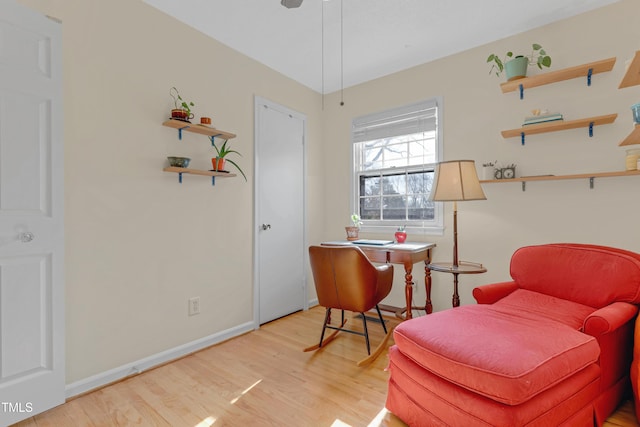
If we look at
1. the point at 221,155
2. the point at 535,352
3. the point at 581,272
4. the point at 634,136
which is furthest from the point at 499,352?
the point at 221,155

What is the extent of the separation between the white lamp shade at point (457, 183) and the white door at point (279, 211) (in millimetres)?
1520


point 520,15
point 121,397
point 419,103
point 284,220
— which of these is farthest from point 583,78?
point 121,397

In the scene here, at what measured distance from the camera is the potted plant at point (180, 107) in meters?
2.27

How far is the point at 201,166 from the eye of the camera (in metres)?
2.54

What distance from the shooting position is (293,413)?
1.69 meters

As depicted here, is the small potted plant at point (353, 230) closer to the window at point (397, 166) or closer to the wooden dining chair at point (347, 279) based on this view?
the window at point (397, 166)

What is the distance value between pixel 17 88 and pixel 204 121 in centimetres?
104

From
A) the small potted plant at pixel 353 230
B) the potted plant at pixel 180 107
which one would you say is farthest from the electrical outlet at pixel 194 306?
the small potted plant at pixel 353 230

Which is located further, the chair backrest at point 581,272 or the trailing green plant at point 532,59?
the trailing green plant at point 532,59

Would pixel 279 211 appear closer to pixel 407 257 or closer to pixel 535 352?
pixel 407 257

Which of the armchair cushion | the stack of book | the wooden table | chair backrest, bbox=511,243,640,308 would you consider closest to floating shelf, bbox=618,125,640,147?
the stack of book

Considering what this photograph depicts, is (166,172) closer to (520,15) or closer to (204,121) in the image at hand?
(204,121)

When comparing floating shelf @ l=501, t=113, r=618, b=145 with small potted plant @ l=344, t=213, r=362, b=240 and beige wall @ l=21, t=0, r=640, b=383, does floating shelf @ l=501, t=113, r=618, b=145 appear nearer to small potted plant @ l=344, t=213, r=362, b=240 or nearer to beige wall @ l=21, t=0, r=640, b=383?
beige wall @ l=21, t=0, r=640, b=383

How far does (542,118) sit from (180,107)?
107 inches
